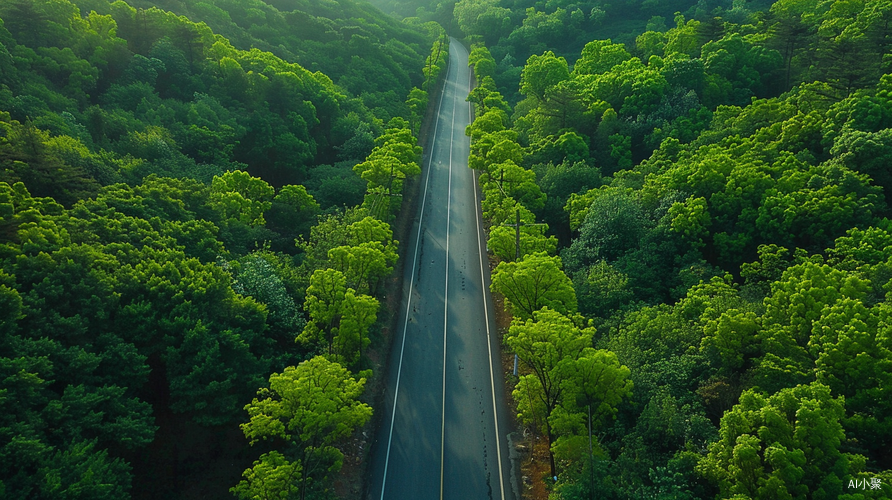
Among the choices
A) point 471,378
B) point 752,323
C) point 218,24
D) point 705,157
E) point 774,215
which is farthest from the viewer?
point 218,24

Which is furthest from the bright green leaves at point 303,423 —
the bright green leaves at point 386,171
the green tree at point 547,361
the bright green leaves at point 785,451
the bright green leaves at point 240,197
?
the bright green leaves at point 386,171

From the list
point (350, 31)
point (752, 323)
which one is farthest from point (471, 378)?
point (350, 31)

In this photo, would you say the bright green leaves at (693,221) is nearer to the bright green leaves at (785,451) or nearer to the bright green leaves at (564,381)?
the bright green leaves at (564,381)

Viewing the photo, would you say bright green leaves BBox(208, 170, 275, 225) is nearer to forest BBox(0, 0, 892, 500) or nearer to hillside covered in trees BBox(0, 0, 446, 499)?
hillside covered in trees BBox(0, 0, 446, 499)

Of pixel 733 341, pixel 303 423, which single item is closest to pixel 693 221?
pixel 733 341

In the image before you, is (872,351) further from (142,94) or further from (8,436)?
(142,94)

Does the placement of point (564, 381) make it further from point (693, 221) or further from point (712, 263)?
point (712, 263)
